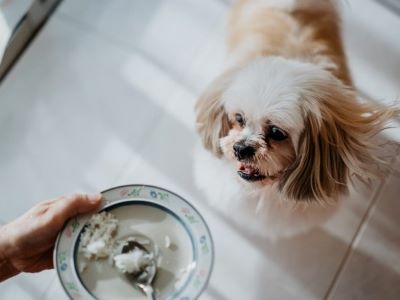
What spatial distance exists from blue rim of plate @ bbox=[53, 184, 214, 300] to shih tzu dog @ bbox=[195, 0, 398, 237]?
0.53 feet

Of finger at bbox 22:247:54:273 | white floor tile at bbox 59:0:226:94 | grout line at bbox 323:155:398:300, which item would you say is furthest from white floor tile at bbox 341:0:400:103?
finger at bbox 22:247:54:273

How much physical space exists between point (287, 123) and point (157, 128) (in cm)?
71

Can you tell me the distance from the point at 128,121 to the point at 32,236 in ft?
2.02

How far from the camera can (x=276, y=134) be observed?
121cm

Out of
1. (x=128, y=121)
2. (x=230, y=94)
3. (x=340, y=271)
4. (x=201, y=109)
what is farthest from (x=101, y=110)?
(x=340, y=271)

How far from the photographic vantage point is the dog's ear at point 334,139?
3.85 ft

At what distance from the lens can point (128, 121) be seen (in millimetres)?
1808

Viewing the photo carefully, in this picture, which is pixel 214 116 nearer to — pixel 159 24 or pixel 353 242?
pixel 353 242

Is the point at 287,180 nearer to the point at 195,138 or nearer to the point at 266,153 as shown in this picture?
the point at 266,153

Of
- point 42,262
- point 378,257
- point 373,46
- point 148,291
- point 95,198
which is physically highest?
point 373,46

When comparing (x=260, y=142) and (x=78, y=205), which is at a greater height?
(x=260, y=142)

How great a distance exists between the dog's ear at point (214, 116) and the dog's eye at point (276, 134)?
0.15m

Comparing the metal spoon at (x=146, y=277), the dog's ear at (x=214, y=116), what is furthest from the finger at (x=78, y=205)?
the dog's ear at (x=214, y=116)

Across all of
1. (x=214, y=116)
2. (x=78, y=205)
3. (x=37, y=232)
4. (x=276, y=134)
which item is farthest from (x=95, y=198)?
(x=276, y=134)
